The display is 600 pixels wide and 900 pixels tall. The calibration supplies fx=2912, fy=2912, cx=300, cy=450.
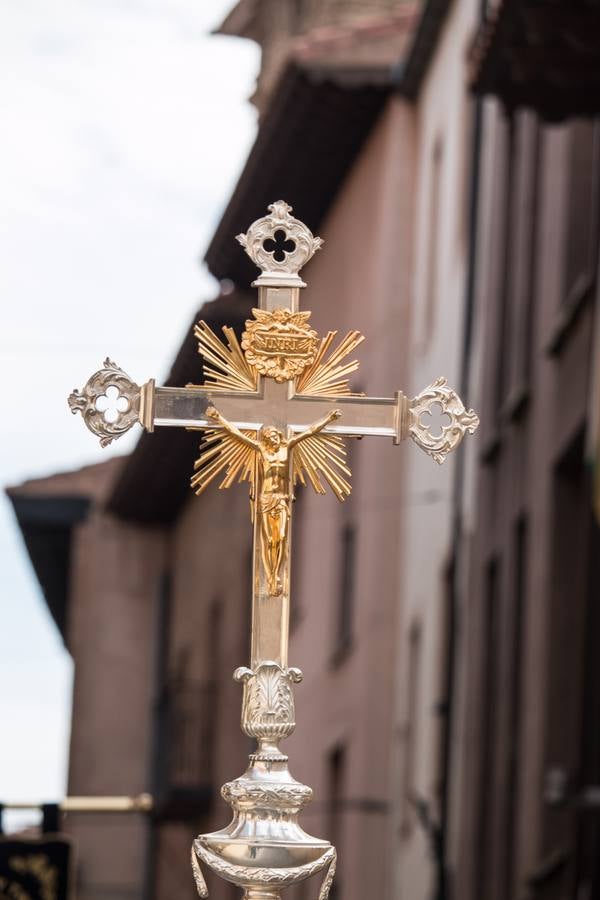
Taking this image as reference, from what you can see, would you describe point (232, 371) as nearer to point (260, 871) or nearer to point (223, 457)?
point (223, 457)

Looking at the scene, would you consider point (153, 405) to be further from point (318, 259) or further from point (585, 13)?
point (318, 259)

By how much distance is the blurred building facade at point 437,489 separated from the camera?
62.9 feet

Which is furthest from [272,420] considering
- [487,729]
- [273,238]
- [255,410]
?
[487,729]

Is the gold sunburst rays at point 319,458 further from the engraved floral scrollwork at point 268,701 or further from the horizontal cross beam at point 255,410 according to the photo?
the engraved floral scrollwork at point 268,701

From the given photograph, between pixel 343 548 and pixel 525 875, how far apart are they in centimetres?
857

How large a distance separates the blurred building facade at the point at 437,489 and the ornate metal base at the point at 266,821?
6.61 meters

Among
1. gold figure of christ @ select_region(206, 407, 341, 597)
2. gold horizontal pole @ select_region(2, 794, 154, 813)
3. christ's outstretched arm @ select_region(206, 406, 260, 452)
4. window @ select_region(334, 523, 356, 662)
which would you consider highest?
window @ select_region(334, 523, 356, 662)

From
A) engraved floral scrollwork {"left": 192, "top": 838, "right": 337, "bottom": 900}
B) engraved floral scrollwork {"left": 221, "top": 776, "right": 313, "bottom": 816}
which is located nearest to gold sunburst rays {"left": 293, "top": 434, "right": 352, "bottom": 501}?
engraved floral scrollwork {"left": 221, "top": 776, "right": 313, "bottom": 816}

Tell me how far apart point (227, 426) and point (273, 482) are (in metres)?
0.15

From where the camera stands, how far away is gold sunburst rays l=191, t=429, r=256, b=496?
5922mm

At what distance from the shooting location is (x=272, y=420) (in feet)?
19.5

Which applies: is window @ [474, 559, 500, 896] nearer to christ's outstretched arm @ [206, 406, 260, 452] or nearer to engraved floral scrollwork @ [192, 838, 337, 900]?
christ's outstretched arm @ [206, 406, 260, 452]

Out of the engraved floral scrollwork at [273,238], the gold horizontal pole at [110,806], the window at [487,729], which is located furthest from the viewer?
the window at [487,729]

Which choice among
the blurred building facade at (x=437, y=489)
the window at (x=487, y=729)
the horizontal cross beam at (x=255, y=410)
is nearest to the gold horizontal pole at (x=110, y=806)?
the blurred building facade at (x=437, y=489)
